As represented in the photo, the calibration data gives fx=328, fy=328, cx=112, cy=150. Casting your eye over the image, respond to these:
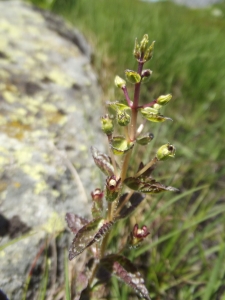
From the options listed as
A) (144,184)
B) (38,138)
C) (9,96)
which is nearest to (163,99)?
(144,184)

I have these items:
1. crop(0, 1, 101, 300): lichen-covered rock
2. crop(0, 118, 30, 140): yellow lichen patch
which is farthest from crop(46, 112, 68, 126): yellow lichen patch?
crop(0, 118, 30, 140): yellow lichen patch

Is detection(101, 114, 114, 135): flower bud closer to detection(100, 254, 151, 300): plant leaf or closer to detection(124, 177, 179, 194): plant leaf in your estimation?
detection(124, 177, 179, 194): plant leaf

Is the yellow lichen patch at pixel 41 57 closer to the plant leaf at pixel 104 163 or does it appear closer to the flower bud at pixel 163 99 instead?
the plant leaf at pixel 104 163

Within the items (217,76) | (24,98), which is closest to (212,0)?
(217,76)

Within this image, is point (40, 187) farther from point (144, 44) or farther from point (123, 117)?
point (144, 44)

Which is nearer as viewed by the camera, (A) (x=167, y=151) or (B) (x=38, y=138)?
(A) (x=167, y=151)

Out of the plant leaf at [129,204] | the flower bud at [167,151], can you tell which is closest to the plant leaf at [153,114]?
the flower bud at [167,151]

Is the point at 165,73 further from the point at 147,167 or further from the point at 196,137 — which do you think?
the point at 147,167
